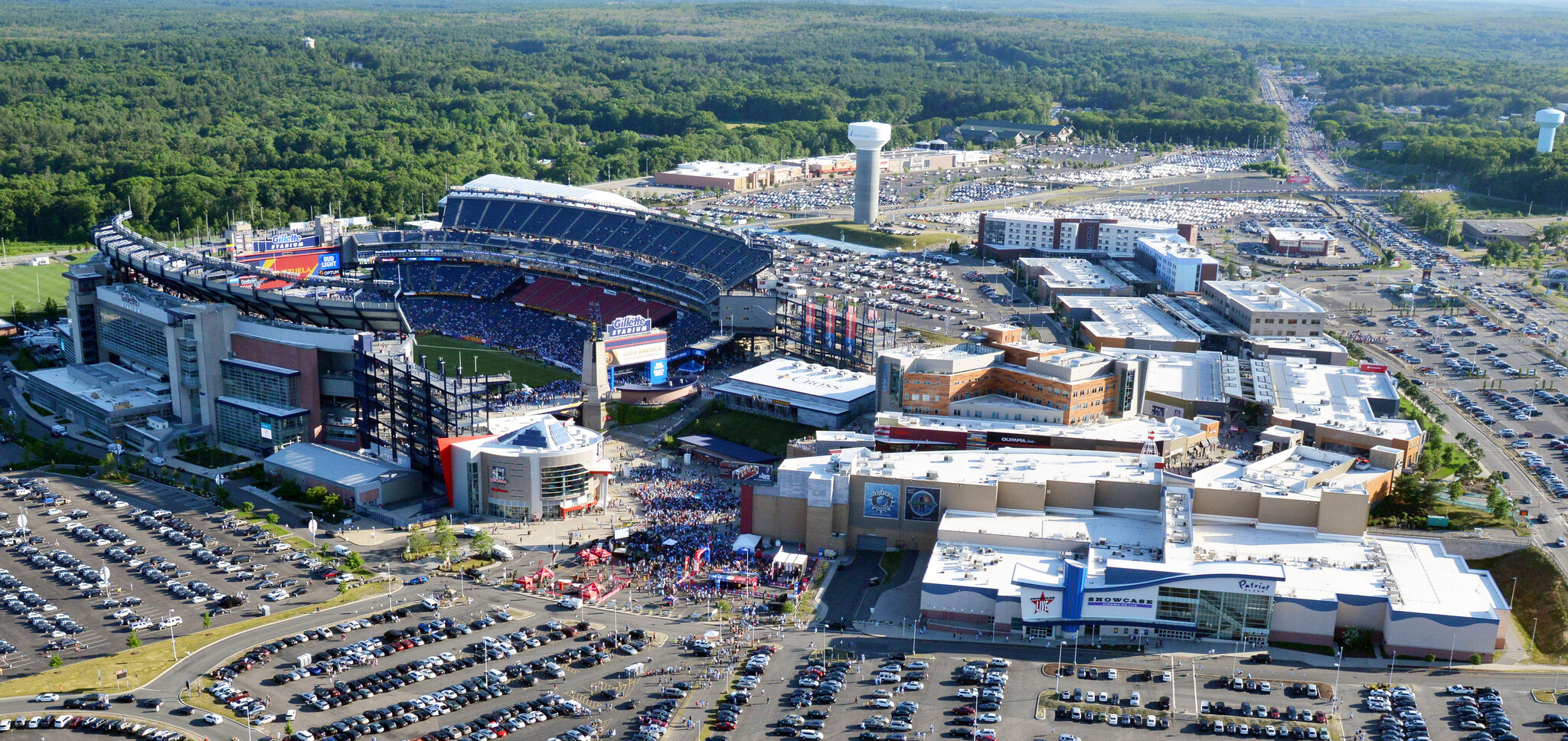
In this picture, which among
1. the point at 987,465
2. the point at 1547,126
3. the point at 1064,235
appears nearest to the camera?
the point at 987,465

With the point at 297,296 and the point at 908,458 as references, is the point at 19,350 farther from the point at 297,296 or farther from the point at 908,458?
the point at 908,458

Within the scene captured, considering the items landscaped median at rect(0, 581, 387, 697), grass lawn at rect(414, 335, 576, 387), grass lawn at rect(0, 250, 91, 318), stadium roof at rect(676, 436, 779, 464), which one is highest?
stadium roof at rect(676, 436, 779, 464)

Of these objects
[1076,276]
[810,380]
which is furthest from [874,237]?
[810,380]

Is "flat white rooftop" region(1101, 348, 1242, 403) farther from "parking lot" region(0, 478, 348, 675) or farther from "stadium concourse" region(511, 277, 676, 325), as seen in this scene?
"parking lot" region(0, 478, 348, 675)

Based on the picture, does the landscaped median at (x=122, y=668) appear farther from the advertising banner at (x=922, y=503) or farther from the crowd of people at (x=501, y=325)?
the crowd of people at (x=501, y=325)

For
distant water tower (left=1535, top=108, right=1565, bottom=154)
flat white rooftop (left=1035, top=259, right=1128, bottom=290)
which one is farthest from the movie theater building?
distant water tower (left=1535, top=108, right=1565, bottom=154)

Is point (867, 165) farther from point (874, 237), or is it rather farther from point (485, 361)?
point (485, 361)
